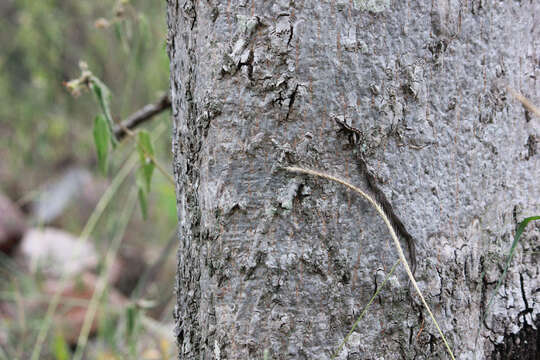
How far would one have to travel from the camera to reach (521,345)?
58cm

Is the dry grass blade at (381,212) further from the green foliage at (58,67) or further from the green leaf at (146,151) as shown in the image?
the green foliage at (58,67)

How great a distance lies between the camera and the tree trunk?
524mm

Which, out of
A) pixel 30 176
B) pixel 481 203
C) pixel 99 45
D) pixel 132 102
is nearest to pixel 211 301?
pixel 481 203

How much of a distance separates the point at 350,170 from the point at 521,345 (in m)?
0.31

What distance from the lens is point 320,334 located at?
53 centimetres

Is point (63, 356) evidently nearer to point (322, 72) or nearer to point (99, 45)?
point (322, 72)

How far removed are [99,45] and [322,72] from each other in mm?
3489

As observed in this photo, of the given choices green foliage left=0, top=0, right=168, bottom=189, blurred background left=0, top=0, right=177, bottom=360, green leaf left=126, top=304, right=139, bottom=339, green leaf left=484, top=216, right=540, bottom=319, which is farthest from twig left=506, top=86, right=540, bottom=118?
green foliage left=0, top=0, right=168, bottom=189

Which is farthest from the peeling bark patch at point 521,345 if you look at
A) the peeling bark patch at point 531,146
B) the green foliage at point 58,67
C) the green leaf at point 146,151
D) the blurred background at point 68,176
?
the green foliage at point 58,67

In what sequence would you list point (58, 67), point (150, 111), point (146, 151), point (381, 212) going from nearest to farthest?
point (381, 212), point (146, 151), point (150, 111), point (58, 67)

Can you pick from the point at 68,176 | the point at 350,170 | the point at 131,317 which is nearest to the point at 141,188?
the point at 131,317

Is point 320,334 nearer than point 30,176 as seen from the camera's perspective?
Yes

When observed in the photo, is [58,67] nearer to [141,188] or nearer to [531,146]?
[141,188]

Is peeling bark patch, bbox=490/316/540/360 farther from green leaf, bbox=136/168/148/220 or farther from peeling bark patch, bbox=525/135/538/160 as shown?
green leaf, bbox=136/168/148/220
